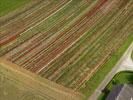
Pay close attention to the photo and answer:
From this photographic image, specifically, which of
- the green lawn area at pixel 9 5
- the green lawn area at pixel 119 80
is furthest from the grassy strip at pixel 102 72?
the green lawn area at pixel 9 5

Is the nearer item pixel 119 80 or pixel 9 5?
pixel 119 80

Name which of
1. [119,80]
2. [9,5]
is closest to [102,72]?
[119,80]

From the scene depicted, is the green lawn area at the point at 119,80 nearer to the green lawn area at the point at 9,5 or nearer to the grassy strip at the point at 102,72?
the grassy strip at the point at 102,72

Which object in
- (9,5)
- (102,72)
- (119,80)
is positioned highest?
(119,80)

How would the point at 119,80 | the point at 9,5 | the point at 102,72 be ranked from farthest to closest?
the point at 9,5 → the point at 102,72 → the point at 119,80

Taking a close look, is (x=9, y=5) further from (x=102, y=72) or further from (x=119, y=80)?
(x=119, y=80)

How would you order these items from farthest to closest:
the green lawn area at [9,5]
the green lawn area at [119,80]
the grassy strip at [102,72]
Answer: the green lawn area at [9,5]
the grassy strip at [102,72]
the green lawn area at [119,80]
